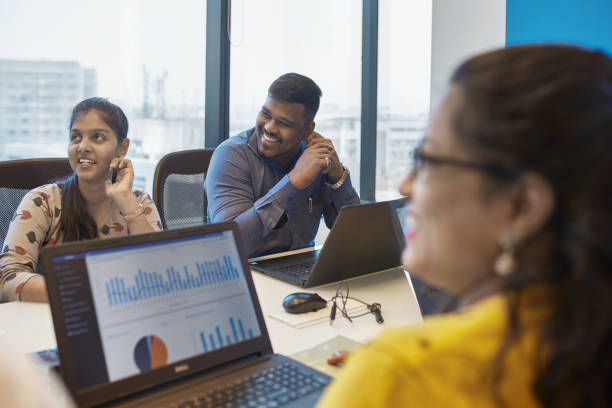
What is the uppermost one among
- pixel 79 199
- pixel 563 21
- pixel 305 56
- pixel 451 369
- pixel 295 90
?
pixel 563 21

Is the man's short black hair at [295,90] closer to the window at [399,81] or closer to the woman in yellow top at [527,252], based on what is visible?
the woman in yellow top at [527,252]

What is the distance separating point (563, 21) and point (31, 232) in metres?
3.33

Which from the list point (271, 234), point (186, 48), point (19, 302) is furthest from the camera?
point (186, 48)

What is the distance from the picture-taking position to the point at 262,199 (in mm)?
2080

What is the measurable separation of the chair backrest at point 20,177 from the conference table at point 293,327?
0.52 metres

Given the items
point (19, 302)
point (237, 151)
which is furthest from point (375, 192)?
point (19, 302)

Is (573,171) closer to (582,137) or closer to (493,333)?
(582,137)

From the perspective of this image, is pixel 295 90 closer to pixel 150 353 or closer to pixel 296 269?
pixel 296 269

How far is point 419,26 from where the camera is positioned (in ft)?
14.6

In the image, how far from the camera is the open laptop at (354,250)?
1534 millimetres

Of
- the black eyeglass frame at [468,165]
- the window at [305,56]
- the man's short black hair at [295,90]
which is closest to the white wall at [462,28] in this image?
the window at [305,56]

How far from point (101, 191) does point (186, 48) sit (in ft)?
4.84

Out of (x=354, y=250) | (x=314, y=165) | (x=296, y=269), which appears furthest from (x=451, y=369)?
(x=314, y=165)

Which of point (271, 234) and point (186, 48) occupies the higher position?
point (186, 48)
